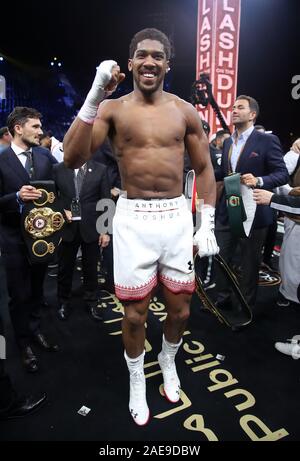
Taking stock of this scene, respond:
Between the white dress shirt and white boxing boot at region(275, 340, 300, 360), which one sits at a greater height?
the white dress shirt

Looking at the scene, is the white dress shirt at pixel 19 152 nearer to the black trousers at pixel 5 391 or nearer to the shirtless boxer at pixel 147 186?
the shirtless boxer at pixel 147 186

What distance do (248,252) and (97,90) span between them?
1921mm

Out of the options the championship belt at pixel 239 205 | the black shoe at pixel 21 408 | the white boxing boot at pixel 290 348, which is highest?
the championship belt at pixel 239 205

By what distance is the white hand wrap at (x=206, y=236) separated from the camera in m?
1.83

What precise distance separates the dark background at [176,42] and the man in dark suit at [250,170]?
28.9 ft

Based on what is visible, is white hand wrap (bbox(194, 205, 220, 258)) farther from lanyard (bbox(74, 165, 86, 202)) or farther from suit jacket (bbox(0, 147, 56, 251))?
lanyard (bbox(74, 165, 86, 202))

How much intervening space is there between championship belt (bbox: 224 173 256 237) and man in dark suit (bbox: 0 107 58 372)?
1400 mm

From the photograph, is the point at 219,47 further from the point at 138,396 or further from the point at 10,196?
the point at 138,396

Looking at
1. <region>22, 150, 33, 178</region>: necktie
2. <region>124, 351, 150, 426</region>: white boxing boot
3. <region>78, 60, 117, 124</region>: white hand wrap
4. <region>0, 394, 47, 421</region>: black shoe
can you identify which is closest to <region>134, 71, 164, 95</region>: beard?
<region>78, 60, 117, 124</region>: white hand wrap

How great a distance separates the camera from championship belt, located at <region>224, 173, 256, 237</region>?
2.58m

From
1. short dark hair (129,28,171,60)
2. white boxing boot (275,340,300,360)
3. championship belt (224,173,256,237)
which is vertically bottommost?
white boxing boot (275,340,300,360)

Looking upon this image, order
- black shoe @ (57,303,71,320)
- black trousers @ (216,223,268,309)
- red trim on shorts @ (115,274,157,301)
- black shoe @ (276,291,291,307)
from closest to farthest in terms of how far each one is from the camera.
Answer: red trim on shorts @ (115,274,157,301)
black trousers @ (216,223,268,309)
black shoe @ (57,303,71,320)
black shoe @ (276,291,291,307)

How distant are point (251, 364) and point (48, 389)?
4.47 ft

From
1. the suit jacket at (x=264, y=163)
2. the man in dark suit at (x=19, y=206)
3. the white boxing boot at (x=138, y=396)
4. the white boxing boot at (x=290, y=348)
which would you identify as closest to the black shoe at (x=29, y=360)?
the man in dark suit at (x=19, y=206)
